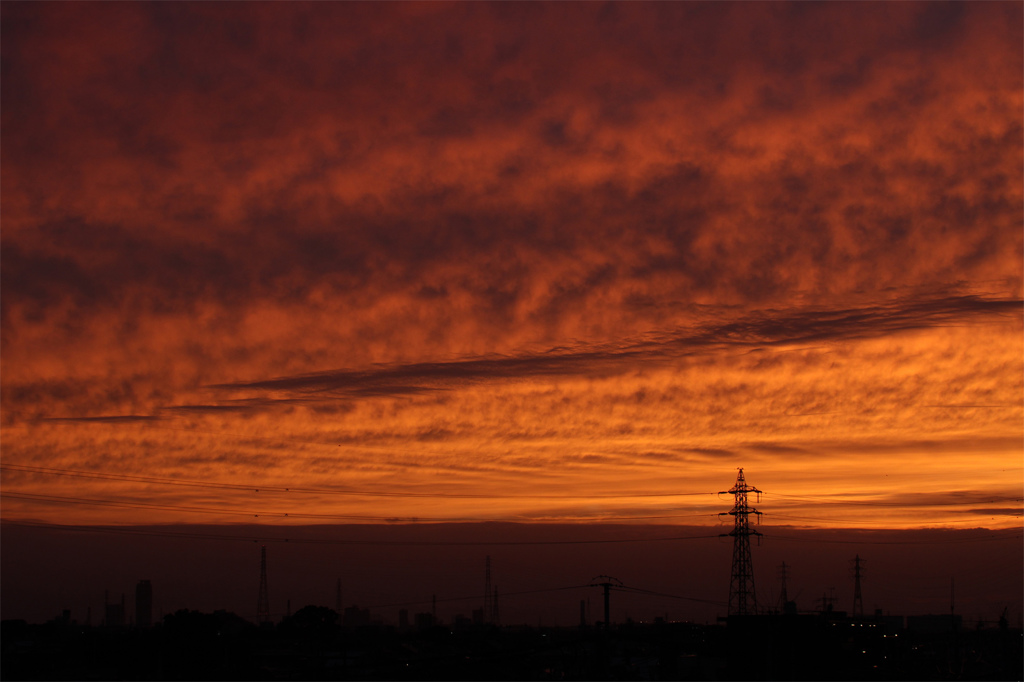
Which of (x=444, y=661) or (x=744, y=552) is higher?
(x=744, y=552)

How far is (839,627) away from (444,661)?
3674cm

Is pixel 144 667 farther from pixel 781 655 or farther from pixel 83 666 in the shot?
pixel 781 655

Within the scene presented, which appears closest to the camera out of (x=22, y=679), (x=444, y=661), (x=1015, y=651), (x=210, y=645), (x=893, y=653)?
(x=22, y=679)

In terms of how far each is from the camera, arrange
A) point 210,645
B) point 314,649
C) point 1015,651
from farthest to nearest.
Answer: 1. point 1015,651
2. point 314,649
3. point 210,645

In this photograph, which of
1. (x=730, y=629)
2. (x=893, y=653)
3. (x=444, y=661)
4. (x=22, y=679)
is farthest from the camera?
(x=893, y=653)

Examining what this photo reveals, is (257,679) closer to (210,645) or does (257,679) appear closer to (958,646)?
(210,645)

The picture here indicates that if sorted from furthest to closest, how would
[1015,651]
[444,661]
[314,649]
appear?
1. [1015,651]
2. [314,649]
3. [444,661]

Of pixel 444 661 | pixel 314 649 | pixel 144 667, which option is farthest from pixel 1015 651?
pixel 144 667

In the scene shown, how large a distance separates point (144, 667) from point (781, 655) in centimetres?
4975

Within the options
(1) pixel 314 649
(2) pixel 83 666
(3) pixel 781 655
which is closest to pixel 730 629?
(3) pixel 781 655

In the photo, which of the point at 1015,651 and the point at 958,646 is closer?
the point at 1015,651

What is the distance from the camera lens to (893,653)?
117 meters

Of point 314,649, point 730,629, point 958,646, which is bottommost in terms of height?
point 958,646

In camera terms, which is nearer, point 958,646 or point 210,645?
point 210,645
